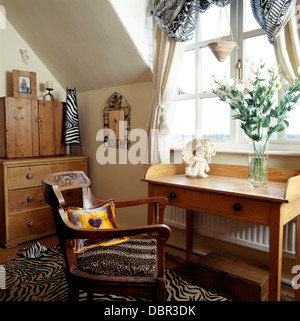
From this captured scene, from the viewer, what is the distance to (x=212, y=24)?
8.60ft

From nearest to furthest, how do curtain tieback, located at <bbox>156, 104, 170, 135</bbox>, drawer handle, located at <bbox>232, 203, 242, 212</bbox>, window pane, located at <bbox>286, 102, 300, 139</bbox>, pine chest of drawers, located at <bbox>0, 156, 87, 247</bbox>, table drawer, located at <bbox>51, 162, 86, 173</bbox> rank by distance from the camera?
drawer handle, located at <bbox>232, 203, 242, 212</bbox>
window pane, located at <bbox>286, 102, 300, 139</bbox>
curtain tieback, located at <bbox>156, 104, 170, 135</bbox>
pine chest of drawers, located at <bbox>0, 156, 87, 247</bbox>
table drawer, located at <bbox>51, 162, 86, 173</bbox>

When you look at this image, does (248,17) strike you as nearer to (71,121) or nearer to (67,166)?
(71,121)

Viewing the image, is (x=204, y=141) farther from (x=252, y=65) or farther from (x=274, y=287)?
(x=274, y=287)

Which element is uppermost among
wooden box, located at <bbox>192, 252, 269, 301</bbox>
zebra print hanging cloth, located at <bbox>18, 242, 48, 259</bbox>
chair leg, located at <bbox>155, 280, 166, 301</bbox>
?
chair leg, located at <bbox>155, 280, 166, 301</bbox>

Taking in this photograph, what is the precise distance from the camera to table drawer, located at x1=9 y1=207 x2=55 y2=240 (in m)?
2.95

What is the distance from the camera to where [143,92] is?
297cm

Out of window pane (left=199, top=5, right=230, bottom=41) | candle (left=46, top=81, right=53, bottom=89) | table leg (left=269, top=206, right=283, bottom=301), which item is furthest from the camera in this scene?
candle (left=46, top=81, right=53, bottom=89)

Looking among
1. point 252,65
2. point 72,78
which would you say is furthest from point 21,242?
point 252,65

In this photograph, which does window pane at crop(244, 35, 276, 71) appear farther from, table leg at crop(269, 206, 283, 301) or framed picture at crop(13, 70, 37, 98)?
framed picture at crop(13, 70, 37, 98)

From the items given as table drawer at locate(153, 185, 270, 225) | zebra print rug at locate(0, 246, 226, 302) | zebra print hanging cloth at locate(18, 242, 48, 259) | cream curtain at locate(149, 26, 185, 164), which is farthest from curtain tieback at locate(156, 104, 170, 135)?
zebra print hanging cloth at locate(18, 242, 48, 259)

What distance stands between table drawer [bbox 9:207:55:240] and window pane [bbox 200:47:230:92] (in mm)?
2022

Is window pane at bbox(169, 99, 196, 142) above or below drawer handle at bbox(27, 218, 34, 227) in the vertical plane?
above

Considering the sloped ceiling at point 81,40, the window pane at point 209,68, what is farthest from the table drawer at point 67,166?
the window pane at point 209,68

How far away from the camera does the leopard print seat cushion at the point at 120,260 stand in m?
1.43
